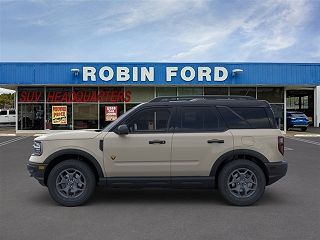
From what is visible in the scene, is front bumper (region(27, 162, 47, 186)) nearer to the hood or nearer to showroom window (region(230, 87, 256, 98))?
the hood

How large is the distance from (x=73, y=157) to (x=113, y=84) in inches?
775

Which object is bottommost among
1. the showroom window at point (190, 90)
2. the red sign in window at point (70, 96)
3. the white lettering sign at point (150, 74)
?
the red sign in window at point (70, 96)

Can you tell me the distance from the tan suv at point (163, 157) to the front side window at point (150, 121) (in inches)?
0.7

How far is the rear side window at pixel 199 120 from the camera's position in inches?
272

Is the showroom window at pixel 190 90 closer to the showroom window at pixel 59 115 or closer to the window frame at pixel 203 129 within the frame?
the showroom window at pixel 59 115

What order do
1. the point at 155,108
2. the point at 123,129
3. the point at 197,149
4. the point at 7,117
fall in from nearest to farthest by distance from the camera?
1. the point at 123,129
2. the point at 197,149
3. the point at 155,108
4. the point at 7,117

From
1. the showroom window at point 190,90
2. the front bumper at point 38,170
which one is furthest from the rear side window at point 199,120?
the showroom window at point 190,90

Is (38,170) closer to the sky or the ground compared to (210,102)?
closer to the ground

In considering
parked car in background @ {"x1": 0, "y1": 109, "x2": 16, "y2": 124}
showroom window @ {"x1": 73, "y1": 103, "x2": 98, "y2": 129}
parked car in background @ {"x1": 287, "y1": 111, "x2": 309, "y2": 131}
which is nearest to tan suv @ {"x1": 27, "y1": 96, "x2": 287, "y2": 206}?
showroom window @ {"x1": 73, "y1": 103, "x2": 98, "y2": 129}

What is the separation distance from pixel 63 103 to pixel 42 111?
154 cm

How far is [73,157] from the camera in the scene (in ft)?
22.8

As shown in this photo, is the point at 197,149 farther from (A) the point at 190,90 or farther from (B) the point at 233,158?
(A) the point at 190,90

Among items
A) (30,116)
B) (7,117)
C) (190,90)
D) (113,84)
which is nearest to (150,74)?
(113,84)

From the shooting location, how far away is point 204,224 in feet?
18.6
